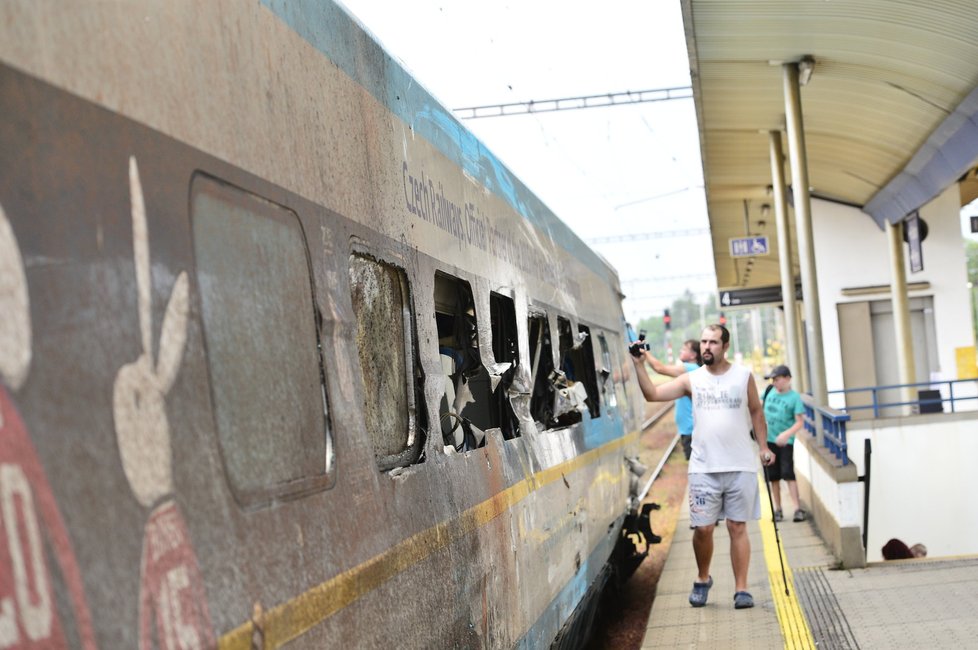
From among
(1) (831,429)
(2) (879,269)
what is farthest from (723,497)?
(2) (879,269)

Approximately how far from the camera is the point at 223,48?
2.68 meters

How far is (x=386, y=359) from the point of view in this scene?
158 inches

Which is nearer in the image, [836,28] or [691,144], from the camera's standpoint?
[836,28]

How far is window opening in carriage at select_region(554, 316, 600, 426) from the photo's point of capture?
24.2ft

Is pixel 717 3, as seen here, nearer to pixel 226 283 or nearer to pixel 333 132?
pixel 333 132

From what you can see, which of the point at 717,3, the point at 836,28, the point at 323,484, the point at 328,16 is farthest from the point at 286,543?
the point at 836,28

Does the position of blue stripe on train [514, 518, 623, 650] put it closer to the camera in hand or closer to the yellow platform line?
the yellow platform line

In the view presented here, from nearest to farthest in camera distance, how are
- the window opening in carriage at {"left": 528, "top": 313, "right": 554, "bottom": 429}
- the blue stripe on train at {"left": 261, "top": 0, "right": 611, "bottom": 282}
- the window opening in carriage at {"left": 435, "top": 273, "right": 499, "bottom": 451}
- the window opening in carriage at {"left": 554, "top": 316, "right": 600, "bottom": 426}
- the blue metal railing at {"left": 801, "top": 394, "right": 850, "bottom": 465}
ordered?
the blue stripe on train at {"left": 261, "top": 0, "right": 611, "bottom": 282} → the window opening in carriage at {"left": 435, "top": 273, "right": 499, "bottom": 451} → the window opening in carriage at {"left": 528, "top": 313, "right": 554, "bottom": 429} → the window opening in carriage at {"left": 554, "top": 316, "right": 600, "bottom": 426} → the blue metal railing at {"left": 801, "top": 394, "right": 850, "bottom": 465}

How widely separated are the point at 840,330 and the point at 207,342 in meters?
22.3

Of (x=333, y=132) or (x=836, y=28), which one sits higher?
(x=836, y=28)

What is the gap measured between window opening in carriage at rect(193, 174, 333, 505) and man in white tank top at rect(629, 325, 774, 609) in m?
4.70

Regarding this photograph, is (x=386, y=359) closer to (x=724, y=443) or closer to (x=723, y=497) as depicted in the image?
(x=724, y=443)

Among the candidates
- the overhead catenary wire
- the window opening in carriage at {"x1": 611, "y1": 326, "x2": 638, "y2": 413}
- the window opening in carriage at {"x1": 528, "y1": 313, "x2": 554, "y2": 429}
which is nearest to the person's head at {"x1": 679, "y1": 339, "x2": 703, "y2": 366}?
the window opening in carriage at {"x1": 611, "y1": 326, "x2": 638, "y2": 413}

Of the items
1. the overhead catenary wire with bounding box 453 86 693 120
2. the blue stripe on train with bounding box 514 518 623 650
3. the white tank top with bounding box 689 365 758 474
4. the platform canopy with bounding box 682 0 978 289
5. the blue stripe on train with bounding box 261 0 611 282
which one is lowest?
the blue stripe on train with bounding box 514 518 623 650
